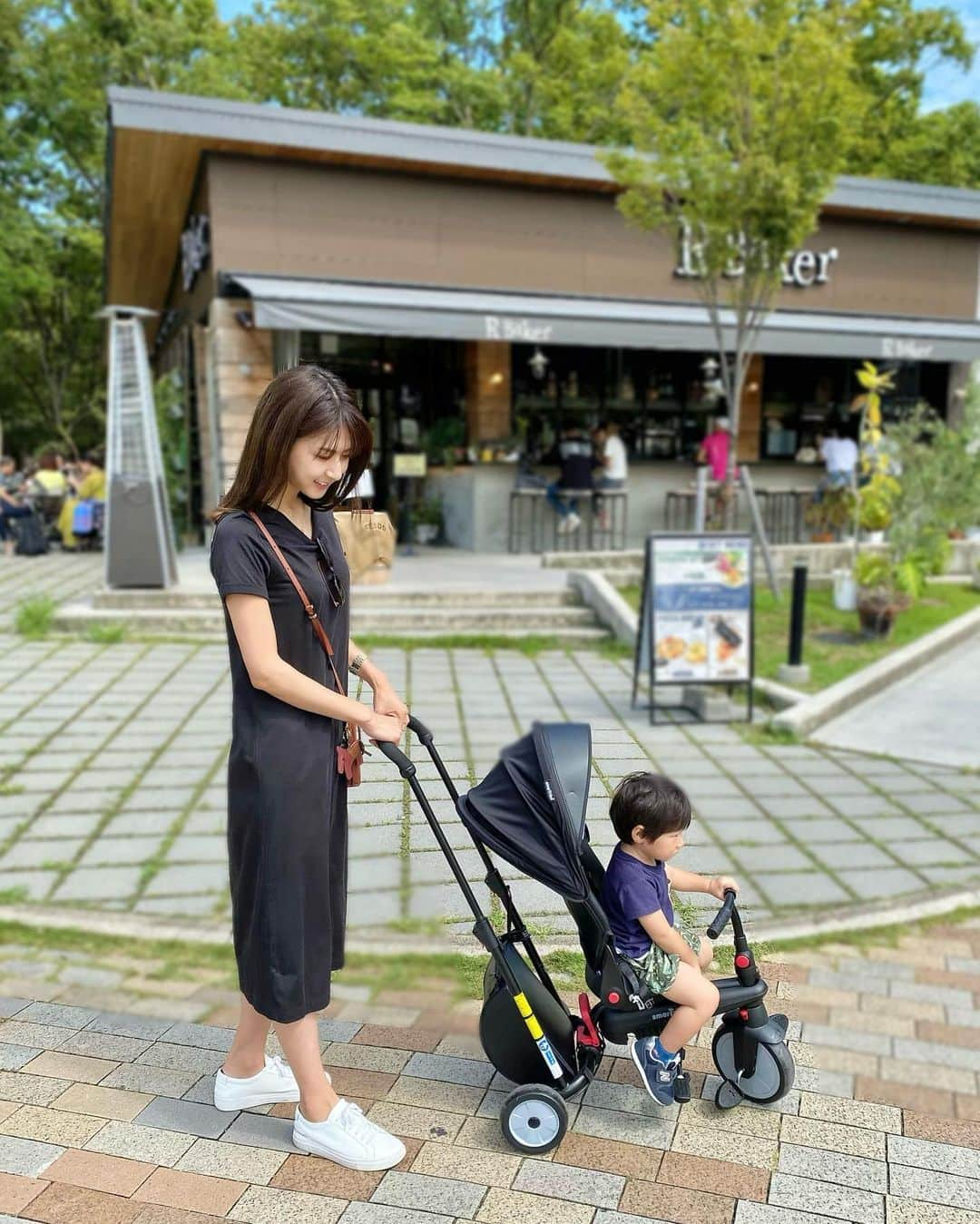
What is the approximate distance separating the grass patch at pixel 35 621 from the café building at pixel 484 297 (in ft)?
9.21

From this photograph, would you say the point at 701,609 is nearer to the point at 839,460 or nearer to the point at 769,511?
the point at 839,460

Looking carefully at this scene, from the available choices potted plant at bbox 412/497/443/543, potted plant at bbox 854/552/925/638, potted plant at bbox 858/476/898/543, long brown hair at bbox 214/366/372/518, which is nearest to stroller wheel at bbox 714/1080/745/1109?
long brown hair at bbox 214/366/372/518

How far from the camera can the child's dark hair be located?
2.29 m

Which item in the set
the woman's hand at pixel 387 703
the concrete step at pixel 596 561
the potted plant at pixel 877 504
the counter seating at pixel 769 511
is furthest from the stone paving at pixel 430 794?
the counter seating at pixel 769 511

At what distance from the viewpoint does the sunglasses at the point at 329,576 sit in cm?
226

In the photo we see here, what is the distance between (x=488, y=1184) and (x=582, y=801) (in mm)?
900

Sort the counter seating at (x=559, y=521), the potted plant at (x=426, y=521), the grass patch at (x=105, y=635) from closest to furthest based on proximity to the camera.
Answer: the grass patch at (x=105, y=635), the counter seating at (x=559, y=521), the potted plant at (x=426, y=521)

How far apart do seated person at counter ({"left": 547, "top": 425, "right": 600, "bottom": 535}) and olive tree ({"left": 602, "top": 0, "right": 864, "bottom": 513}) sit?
3.38m

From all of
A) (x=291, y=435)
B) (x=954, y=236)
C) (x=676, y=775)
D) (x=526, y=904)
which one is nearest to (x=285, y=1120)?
(x=526, y=904)

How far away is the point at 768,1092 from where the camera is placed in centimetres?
253

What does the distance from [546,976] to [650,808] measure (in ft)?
1.74

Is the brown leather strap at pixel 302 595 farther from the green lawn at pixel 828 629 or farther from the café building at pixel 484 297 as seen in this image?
the café building at pixel 484 297

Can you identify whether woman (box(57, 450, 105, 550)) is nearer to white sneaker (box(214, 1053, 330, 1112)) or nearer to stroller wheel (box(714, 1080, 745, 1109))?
white sneaker (box(214, 1053, 330, 1112))

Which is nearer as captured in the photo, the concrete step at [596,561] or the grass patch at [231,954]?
the grass patch at [231,954]
